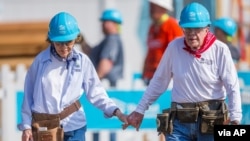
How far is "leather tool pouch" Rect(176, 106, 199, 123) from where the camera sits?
7945mm

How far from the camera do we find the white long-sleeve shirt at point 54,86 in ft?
26.2

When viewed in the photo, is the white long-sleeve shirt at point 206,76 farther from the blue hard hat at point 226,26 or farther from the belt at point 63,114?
the blue hard hat at point 226,26

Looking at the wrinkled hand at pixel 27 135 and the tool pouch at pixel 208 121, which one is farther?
the wrinkled hand at pixel 27 135

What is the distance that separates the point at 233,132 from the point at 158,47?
142 inches

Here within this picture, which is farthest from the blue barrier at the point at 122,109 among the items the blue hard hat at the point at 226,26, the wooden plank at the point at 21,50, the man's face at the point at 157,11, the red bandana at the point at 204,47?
the wooden plank at the point at 21,50

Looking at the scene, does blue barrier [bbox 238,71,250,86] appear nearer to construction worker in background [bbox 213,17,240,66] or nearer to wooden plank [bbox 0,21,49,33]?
construction worker in background [bbox 213,17,240,66]

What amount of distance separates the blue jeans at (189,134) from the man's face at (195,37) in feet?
1.97

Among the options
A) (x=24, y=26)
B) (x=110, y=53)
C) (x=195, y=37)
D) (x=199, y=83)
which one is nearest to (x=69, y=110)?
(x=199, y=83)

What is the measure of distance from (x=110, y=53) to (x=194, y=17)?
4190mm

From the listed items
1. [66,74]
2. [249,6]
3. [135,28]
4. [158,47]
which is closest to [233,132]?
[66,74]

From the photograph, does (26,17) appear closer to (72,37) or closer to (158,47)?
(158,47)

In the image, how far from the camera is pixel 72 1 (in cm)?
1572

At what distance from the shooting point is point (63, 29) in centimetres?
799

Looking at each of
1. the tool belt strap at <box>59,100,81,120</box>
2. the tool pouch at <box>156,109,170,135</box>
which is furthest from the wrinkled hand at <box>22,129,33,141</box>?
the tool pouch at <box>156,109,170,135</box>
